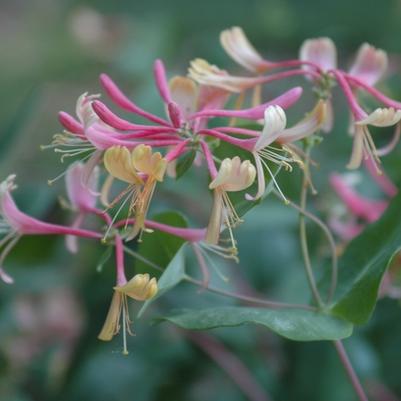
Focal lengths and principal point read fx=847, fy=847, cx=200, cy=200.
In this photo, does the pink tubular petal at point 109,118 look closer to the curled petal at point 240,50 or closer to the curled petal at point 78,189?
the curled petal at point 78,189

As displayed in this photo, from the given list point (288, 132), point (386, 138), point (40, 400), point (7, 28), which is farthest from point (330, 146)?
point (7, 28)

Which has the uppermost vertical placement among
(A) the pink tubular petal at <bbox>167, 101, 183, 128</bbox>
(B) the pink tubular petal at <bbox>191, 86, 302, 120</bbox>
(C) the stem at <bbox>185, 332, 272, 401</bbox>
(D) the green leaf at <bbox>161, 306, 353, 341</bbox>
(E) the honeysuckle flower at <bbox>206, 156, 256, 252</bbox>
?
A: (B) the pink tubular petal at <bbox>191, 86, 302, 120</bbox>

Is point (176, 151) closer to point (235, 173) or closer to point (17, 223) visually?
point (235, 173)

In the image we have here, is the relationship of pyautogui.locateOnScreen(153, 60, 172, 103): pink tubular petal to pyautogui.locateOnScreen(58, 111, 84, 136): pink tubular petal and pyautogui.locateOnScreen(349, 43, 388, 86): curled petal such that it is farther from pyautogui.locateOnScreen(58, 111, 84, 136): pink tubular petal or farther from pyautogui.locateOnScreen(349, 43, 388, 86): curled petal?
pyautogui.locateOnScreen(349, 43, 388, 86): curled petal

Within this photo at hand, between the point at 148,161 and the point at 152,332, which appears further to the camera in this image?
the point at 152,332

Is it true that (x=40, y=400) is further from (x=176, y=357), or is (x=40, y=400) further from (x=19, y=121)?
(x=19, y=121)

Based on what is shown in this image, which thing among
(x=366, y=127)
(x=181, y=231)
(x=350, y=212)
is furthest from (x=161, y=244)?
(x=350, y=212)

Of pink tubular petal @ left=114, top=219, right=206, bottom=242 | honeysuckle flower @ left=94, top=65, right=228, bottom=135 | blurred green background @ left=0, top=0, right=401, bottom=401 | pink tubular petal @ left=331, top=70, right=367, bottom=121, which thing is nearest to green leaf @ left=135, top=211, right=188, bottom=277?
pink tubular petal @ left=114, top=219, right=206, bottom=242
